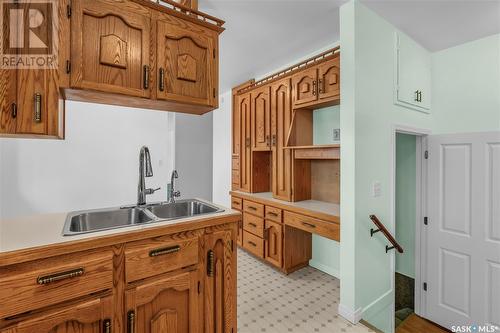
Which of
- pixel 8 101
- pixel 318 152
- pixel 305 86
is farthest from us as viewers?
pixel 305 86

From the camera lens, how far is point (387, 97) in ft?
→ 7.43

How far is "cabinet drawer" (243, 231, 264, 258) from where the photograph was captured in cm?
320

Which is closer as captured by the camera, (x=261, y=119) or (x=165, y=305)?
(x=165, y=305)

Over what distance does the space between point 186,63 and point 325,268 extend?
9.16 ft

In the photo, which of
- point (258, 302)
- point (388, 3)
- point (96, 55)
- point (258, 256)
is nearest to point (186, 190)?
point (258, 256)

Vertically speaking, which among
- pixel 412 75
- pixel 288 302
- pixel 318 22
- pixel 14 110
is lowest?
pixel 288 302

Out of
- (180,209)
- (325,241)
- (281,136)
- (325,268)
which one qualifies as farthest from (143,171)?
(325,268)

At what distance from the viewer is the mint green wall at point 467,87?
2328 mm

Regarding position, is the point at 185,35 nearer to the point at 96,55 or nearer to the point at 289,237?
the point at 96,55

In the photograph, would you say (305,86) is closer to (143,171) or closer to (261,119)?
(261,119)

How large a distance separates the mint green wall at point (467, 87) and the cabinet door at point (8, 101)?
3612mm

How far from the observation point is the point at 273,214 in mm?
3021

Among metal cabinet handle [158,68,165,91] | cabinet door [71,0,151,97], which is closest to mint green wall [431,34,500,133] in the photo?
metal cabinet handle [158,68,165,91]

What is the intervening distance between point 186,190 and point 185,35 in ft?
13.3
